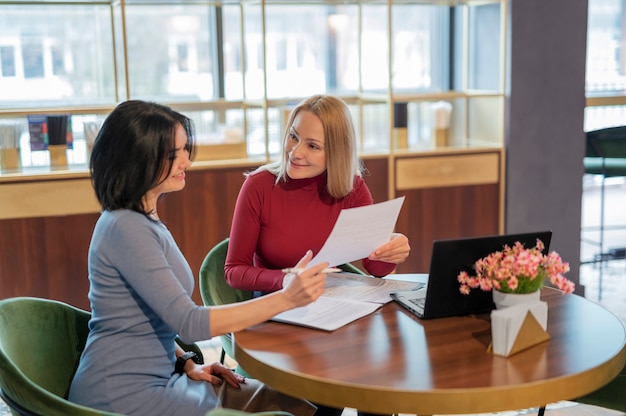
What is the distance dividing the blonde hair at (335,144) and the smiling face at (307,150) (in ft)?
0.06

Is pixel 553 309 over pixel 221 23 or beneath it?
beneath

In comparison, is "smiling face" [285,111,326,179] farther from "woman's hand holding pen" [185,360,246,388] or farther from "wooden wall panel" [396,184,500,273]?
"wooden wall panel" [396,184,500,273]

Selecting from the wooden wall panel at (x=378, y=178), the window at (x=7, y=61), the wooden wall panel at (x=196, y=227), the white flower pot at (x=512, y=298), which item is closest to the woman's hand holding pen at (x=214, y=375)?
the white flower pot at (x=512, y=298)

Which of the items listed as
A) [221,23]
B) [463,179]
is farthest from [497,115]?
Result: [221,23]

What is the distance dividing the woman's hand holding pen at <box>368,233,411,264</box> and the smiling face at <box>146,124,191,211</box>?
0.69 metres

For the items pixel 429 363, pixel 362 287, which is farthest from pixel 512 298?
pixel 362 287

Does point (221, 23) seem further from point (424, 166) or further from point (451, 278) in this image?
point (451, 278)

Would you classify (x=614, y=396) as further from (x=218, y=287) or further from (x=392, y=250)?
(x=218, y=287)

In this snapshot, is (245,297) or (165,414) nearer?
(165,414)

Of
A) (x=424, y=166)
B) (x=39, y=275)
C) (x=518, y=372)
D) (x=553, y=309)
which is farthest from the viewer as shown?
(x=424, y=166)

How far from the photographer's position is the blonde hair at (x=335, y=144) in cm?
252

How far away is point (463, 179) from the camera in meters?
4.62

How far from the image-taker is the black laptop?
73.9 inches

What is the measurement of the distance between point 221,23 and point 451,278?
3154mm
